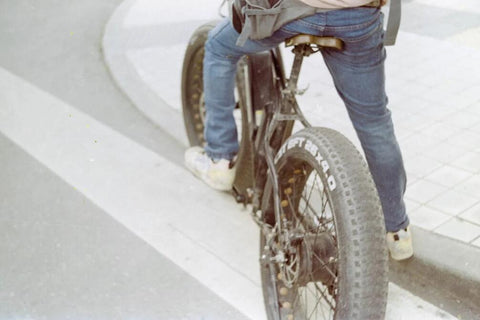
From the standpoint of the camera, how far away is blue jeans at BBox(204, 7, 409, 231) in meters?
2.33

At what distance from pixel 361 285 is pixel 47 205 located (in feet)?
7.58

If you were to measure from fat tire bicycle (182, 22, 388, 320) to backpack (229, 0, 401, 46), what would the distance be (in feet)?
0.38

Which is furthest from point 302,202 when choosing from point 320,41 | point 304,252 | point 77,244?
point 77,244

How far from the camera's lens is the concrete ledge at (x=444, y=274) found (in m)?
2.95

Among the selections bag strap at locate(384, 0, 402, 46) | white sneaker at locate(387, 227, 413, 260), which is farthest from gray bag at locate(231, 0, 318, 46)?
white sneaker at locate(387, 227, 413, 260)

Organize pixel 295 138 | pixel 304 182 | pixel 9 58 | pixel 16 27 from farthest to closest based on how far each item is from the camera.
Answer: pixel 16 27
pixel 9 58
pixel 304 182
pixel 295 138

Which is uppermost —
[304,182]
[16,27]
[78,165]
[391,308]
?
[304,182]

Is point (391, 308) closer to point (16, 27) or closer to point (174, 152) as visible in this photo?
point (174, 152)

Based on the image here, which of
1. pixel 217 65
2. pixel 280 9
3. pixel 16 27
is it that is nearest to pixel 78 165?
pixel 217 65

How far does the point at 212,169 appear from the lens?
3320 mm

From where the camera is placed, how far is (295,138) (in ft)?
8.27

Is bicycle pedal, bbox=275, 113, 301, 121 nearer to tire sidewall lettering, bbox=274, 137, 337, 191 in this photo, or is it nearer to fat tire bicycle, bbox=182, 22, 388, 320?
fat tire bicycle, bbox=182, 22, 388, 320

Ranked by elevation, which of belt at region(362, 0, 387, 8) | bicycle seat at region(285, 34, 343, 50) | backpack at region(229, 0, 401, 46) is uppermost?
belt at region(362, 0, 387, 8)

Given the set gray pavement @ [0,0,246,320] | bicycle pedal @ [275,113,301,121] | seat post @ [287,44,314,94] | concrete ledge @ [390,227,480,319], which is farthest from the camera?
gray pavement @ [0,0,246,320]
